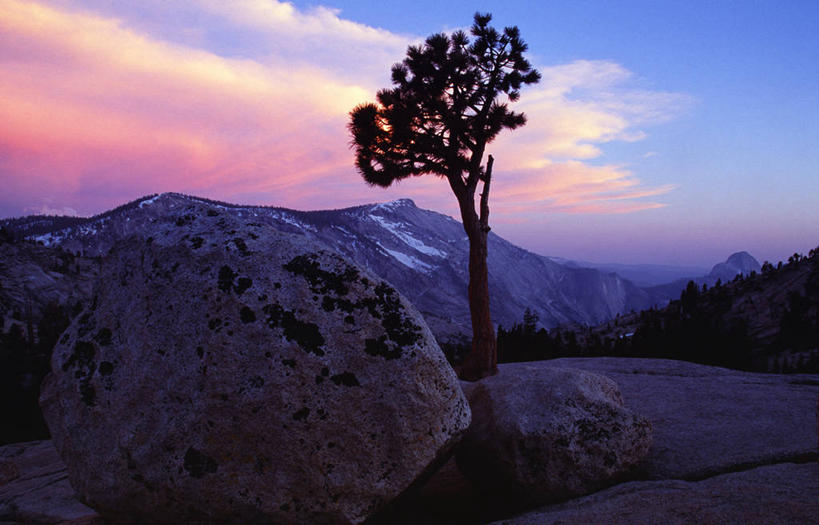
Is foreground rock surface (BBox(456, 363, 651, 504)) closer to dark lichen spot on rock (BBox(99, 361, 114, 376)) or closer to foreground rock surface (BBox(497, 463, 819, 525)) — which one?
foreground rock surface (BBox(497, 463, 819, 525))

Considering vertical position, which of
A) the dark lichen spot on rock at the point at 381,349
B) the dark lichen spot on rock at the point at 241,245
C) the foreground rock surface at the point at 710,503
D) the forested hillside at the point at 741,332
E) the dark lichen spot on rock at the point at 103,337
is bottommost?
the forested hillside at the point at 741,332

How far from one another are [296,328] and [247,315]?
1.55 ft

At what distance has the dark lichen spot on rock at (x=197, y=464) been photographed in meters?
4.15

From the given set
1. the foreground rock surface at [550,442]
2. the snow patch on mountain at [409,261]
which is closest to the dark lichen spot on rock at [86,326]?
the foreground rock surface at [550,442]

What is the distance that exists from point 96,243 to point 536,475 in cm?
17145

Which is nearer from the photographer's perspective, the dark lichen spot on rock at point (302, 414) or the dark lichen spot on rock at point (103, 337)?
the dark lichen spot on rock at point (302, 414)

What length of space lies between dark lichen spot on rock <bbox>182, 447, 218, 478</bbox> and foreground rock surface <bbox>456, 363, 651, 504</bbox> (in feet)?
11.3

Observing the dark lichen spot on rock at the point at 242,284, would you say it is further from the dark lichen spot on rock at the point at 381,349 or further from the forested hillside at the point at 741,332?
the forested hillside at the point at 741,332

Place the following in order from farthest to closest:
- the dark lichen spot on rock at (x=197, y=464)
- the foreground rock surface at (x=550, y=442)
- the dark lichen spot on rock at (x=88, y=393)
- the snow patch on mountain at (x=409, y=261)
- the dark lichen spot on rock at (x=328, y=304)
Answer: the snow patch on mountain at (x=409, y=261) → the foreground rock surface at (x=550, y=442) → the dark lichen spot on rock at (x=328, y=304) → the dark lichen spot on rock at (x=88, y=393) → the dark lichen spot on rock at (x=197, y=464)

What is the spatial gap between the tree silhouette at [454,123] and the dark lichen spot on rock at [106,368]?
10576 mm

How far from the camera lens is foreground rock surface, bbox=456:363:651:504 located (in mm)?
5789

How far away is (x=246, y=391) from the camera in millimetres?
4219

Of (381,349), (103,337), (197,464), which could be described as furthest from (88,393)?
(381,349)

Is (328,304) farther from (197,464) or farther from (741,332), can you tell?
(741,332)
